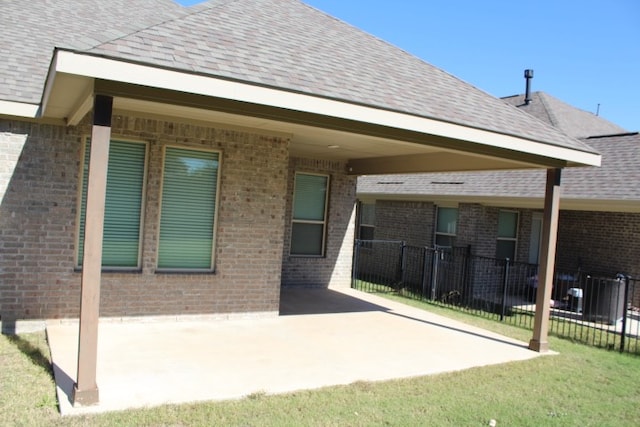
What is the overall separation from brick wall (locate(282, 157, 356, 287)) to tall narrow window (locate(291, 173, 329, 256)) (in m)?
0.14

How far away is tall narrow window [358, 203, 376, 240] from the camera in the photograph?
18062 mm

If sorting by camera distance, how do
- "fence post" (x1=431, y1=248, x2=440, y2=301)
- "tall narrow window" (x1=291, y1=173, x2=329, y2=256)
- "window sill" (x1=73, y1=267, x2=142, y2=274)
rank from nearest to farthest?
"window sill" (x1=73, y1=267, x2=142, y2=274) → "tall narrow window" (x1=291, y1=173, x2=329, y2=256) → "fence post" (x1=431, y1=248, x2=440, y2=301)

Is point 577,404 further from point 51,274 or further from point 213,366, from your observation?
point 51,274

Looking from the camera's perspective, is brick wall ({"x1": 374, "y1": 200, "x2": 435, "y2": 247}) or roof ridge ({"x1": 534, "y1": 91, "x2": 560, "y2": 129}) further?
roof ridge ({"x1": 534, "y1": 91, "x2": 560, "y2": 129})

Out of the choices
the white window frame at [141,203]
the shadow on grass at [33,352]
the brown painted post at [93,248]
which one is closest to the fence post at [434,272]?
the white window frame at [141,203]

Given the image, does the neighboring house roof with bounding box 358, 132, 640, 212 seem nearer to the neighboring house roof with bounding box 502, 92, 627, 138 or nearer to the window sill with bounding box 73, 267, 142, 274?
the neighboring house roof with bounding box 502, 92, 627, 138

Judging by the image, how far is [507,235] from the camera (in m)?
15.0

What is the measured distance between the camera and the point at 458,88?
8508 mm

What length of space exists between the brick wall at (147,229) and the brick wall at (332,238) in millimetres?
3322

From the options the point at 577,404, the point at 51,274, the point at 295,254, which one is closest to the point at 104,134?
the point at 51,274

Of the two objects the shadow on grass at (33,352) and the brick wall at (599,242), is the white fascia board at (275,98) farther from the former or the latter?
the brick wall at (599,242)

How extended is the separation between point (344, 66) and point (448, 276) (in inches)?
336

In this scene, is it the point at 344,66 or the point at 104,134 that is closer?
the point at 104,134

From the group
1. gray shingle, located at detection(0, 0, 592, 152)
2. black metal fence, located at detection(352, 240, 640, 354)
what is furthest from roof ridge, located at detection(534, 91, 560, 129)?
gray shingle, located at detection(0, 0, 592, 152)
